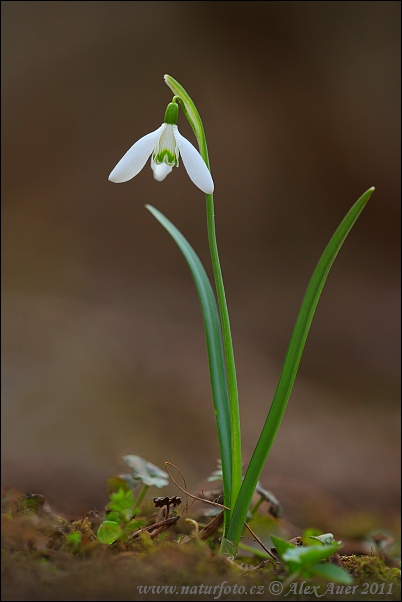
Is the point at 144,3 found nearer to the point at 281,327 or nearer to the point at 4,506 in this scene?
the point at 281,327

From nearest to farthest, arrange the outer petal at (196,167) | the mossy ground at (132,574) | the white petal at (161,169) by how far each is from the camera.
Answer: the mossy ground at (132,574) → the outer petal at (196,167) → the white petal at (161,169)

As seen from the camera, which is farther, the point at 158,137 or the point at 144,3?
the point at 144,3

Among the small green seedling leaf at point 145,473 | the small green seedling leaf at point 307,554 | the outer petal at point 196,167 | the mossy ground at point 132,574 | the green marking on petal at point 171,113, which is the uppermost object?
the green marking on petal at point 171,113

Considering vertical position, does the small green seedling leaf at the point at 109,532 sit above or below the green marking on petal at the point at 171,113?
below

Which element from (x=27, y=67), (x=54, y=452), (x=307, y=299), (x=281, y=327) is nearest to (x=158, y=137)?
(x=307, y=299)

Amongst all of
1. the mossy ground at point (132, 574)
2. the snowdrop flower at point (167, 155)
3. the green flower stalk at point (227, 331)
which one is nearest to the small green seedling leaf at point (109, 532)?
the mossy ground at point (132, 574)

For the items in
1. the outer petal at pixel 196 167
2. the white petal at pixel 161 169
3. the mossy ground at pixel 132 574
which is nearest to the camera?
the mossy ground at pixel 132 574

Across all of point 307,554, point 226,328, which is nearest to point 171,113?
point 226,328

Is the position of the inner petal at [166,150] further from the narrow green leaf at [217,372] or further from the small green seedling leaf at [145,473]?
the small green seedling leaf at [145,473]

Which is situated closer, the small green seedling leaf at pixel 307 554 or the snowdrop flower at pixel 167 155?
the small green seedling leaf at pixel 307 554
